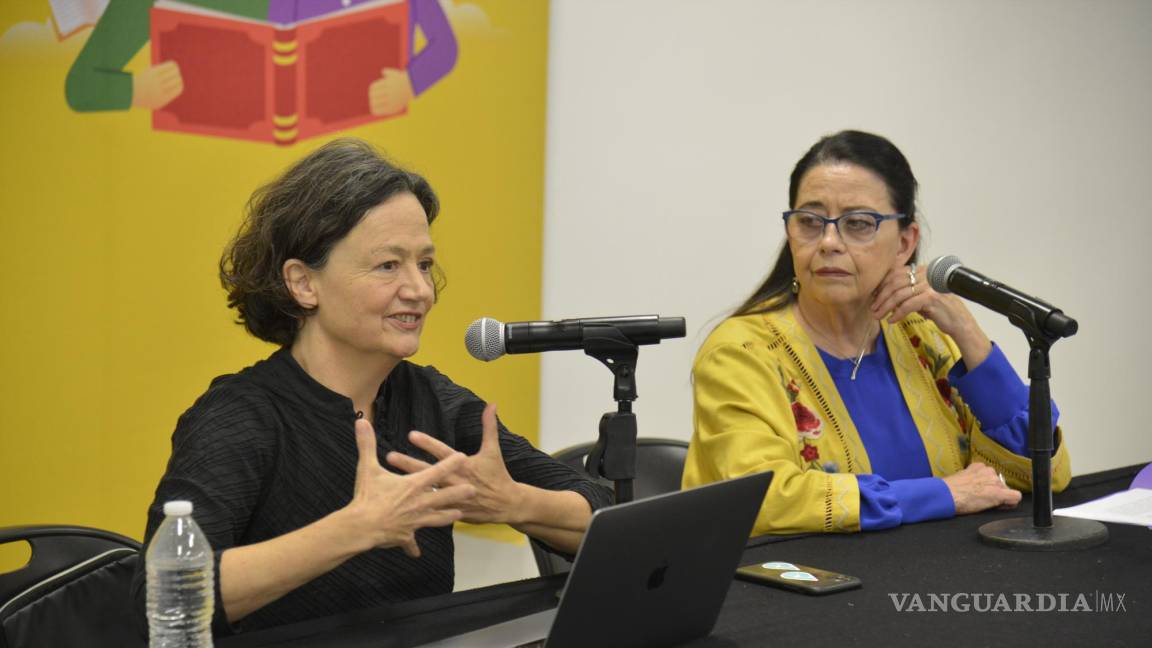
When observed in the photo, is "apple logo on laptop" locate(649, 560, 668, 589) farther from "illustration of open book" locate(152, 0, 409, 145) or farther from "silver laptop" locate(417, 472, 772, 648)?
"illustration of open book" locate(152, 0, 409, 145)

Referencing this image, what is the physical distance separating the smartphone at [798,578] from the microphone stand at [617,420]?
0.23 meters

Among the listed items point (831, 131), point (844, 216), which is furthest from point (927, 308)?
point (831, 131)

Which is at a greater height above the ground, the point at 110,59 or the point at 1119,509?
the point at 110,59

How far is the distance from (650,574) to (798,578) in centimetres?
44

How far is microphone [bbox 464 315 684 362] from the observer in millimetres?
1715

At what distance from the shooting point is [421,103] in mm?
3402

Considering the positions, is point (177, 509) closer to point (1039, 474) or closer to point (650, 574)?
point (650, 574)

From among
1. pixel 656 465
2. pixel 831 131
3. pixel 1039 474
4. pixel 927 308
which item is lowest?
pixel 656 465

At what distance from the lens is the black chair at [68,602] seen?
1.59m

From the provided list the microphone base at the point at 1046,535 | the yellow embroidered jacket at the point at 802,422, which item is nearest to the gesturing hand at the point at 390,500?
the yellow embroidered jacket at the point at 802,422

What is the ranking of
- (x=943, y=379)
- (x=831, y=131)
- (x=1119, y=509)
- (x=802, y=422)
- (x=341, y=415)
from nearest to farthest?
(x=341, y=415), (x=1119, y=509), (x=802, y=422), (x=943, y=379), (x=831, y=131)

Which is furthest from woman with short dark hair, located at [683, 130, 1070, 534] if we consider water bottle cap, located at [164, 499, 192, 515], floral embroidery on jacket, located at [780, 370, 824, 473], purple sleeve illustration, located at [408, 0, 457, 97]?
purple sleeve illustration, located at [408, 0, 457, 97]

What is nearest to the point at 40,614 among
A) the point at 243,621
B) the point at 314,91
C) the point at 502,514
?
the point at 243,621

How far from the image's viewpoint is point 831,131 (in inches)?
157
